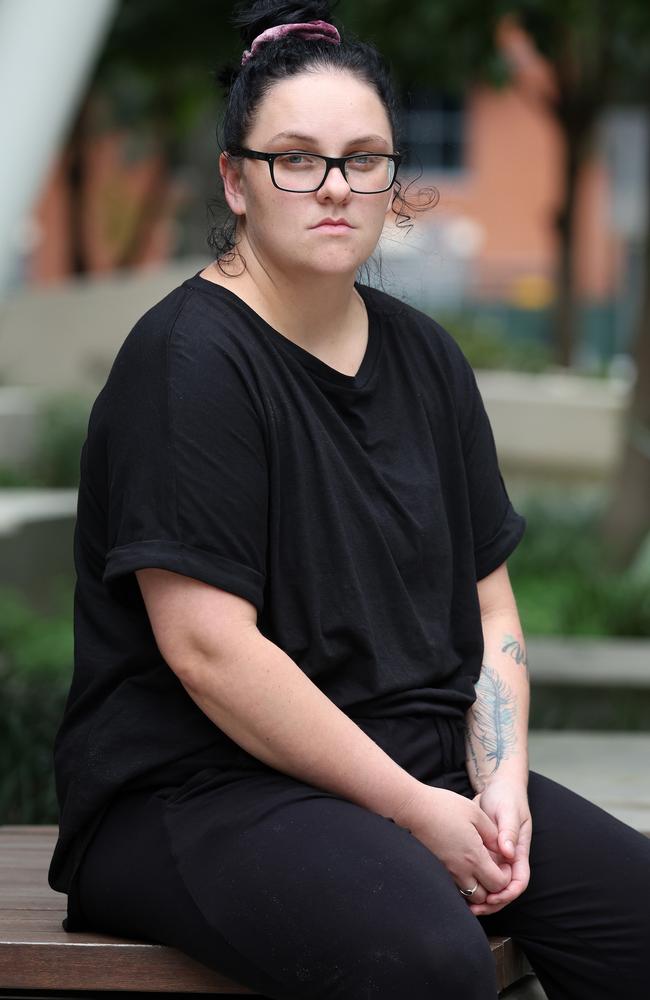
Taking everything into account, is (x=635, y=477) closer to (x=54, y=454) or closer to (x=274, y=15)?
(x=54, y=454)

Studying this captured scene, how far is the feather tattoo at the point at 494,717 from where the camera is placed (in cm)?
248

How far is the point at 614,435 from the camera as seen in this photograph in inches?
440

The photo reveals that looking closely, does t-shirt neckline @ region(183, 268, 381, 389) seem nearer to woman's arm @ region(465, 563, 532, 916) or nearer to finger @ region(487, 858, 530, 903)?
woman's arm @ region(465, 563, 532, 916)

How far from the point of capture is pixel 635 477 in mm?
6875

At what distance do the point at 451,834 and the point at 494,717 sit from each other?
32 cm

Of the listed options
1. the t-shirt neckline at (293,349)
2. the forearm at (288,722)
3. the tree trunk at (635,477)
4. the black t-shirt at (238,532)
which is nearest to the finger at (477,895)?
the forearm at (288,722)

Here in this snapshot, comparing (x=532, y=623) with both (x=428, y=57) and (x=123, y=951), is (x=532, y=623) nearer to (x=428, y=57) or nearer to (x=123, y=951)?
(x=428, y=57)

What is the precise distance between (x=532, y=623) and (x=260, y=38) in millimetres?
3894

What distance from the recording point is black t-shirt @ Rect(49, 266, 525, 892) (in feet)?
7.23

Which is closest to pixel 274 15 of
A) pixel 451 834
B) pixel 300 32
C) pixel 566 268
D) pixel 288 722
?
pixel 300 32

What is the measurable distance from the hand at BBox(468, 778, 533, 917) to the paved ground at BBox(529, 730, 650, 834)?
Answer: 0.72 meters

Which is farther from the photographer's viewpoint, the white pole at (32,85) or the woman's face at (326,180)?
the white pole at (32,85)

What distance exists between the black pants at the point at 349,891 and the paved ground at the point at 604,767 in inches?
27.6

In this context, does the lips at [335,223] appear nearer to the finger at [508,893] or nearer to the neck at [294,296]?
the neck at [294,296]
